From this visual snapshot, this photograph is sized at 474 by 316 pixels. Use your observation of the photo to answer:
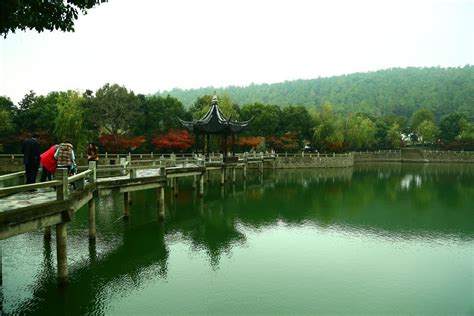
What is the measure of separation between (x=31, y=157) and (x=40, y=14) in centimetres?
440

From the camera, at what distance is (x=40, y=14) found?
9.88m

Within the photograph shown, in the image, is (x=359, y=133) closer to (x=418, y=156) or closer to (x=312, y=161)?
(x=418, y=156)

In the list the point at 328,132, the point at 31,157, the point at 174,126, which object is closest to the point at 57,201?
the point at 31,157

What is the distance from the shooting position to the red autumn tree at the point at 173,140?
140 feet

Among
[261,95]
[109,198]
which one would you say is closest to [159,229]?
[109,198]

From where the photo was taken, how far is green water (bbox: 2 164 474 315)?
10.0 m

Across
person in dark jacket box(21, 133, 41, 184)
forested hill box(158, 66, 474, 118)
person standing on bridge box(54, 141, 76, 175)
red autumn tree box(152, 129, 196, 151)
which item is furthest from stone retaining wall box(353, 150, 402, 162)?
person in dark jacket box(21, 133, 41, 184)

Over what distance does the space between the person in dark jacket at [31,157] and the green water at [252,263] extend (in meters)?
2.89

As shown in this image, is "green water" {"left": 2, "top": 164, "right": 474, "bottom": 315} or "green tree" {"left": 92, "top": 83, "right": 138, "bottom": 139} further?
"green tree" {"left": 92, "top": 83, "right": 138, "bottom": 139}

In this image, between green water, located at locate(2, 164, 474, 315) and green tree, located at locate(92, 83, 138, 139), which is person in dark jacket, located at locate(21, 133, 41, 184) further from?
green tree, located at locate(92, 83, 138, 139)

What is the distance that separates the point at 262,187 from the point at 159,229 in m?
16.4

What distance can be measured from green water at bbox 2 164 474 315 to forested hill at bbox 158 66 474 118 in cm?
8090

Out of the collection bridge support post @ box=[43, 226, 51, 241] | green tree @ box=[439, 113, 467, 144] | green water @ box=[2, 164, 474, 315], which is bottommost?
green water @ box=[2, 164, 474, 315]

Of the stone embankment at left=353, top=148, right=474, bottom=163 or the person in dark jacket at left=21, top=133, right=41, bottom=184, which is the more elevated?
the person in dark jacket at left=21, top=133, right=41, bottom=184
